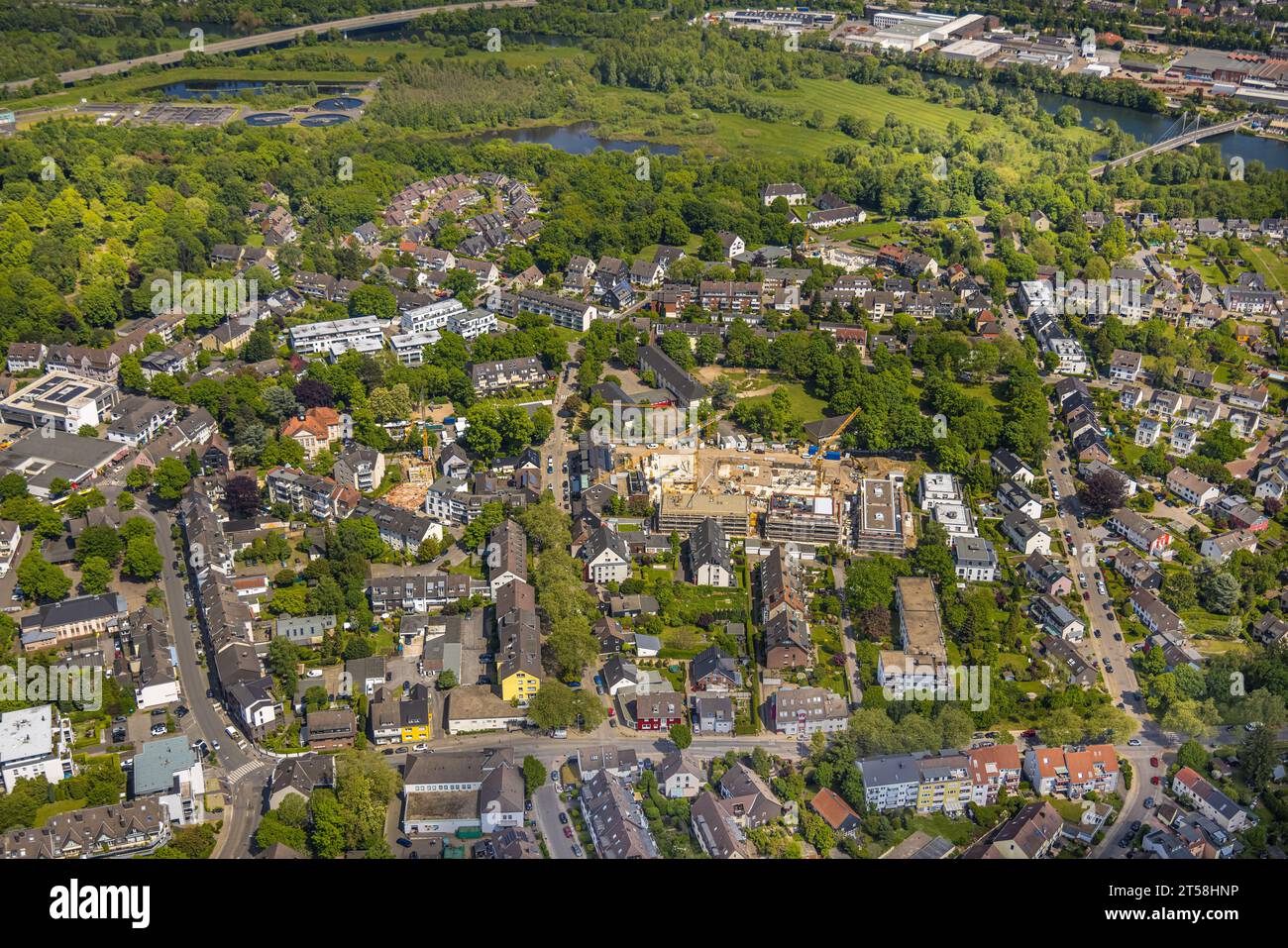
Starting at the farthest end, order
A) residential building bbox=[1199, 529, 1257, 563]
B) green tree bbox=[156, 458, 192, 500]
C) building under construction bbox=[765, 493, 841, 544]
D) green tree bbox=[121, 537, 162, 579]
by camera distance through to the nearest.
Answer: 1. green tree bbox=[156, 458, 192, 500]
2. building under construction bbox=[765, 493, 841, 544]
3. residential building bbox=[1199, 529, 1257, 563]
4. green tree bbox=[121, 537, 162, 579]

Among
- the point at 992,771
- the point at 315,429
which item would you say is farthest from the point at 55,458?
the point at 992,771

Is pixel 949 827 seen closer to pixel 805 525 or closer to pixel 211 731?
pixel 805 525

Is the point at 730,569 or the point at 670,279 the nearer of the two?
the point at 730,569

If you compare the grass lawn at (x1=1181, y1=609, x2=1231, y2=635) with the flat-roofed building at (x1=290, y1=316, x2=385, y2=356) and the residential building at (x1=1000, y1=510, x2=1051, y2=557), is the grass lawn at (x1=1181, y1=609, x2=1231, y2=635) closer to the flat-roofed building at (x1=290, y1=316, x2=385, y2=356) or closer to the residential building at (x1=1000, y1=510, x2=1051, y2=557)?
the residential building at (x1=1000, y1=510, x2=1051, y2=557)

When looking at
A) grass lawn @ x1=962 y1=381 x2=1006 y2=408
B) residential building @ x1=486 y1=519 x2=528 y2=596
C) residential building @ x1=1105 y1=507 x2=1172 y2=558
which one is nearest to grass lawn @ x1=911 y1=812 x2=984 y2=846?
residential building @ x1=486 y1=519 x2=528 y2=596

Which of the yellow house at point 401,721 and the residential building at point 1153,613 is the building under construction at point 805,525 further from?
the yellow house at point 401,721
